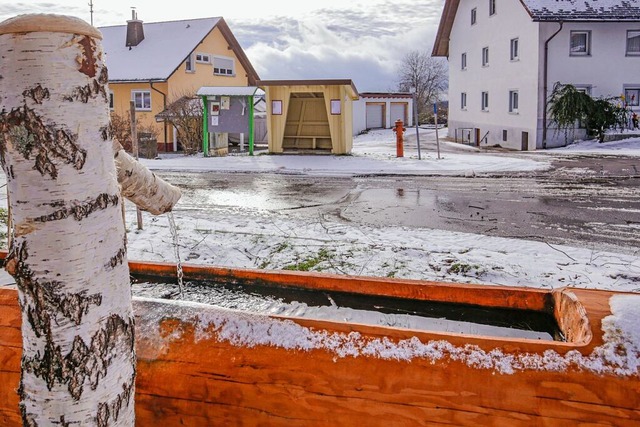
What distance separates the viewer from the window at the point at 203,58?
3253 centimetres

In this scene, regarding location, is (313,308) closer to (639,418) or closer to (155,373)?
(155,373)

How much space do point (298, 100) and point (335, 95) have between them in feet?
7.85

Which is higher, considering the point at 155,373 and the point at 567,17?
the point at 567,17

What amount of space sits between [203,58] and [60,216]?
3338 cm

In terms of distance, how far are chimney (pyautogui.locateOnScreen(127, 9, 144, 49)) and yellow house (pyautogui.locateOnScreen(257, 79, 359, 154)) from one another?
612 inches

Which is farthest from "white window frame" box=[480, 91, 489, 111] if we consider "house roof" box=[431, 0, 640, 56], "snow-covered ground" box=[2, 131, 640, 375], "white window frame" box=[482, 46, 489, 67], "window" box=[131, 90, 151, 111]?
"snow-covered ground" box=[2, 131, 640, 375]

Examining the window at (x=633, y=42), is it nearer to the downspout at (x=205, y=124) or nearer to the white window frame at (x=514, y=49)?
the white window frame at (x=514, y=49)

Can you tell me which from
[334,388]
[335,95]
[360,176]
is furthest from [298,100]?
[334,388]

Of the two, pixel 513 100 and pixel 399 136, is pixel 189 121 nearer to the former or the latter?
pixel 399 136

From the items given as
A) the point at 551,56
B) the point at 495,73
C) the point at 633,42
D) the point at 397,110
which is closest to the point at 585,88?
the point at 551,56

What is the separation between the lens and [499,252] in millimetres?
6723

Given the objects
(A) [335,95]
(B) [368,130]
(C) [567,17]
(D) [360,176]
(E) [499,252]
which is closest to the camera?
(E) [499,252]

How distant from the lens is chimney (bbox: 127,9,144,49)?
3356 centimetres

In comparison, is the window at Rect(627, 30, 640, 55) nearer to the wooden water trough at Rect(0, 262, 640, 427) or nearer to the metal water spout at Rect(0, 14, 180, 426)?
the wooden water trough at Rect(0, 262, 640, 427)
